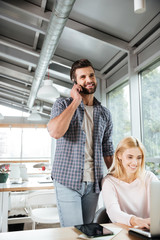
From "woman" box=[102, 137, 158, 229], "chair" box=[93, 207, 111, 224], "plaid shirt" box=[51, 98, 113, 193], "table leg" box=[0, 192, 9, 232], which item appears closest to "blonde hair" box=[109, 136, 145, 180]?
"woman" box=[102, 137, 158, 229]

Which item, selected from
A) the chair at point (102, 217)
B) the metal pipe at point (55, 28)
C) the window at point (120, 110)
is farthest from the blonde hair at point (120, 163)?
the window at point (120, 110)

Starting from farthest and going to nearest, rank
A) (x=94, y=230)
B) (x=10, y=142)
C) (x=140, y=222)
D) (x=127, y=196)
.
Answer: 1. (x=10, y=142)
2. (x=127, y=196)
3. (x=140, y=222)
4. (x=94, y=230)

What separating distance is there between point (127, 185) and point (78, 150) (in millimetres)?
399

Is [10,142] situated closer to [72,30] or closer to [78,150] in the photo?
[72,30]

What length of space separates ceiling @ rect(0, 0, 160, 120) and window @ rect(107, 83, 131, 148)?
1.23 feet

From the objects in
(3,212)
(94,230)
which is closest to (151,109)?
(94,230)

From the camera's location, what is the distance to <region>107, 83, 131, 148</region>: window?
11.0ft

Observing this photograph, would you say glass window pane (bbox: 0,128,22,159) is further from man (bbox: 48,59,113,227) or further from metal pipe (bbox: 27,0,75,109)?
man (bbox: 48,59,113,227)

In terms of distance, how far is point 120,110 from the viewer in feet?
11.7

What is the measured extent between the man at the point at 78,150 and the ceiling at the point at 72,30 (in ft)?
3.32

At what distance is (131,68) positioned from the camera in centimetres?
292

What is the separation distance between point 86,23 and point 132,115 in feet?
3.99

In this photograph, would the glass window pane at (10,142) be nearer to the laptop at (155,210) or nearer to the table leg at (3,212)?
the table leg at (3,212)

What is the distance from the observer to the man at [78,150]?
4.89 ft
